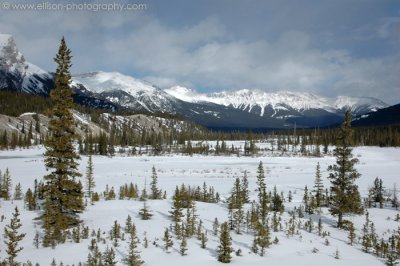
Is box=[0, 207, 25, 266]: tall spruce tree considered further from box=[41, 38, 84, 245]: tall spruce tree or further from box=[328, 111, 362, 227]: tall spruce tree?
box=[328, 111, 362, 227]: tall spruce tree

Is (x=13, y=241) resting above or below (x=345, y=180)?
below

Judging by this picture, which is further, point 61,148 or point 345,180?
point 345,180

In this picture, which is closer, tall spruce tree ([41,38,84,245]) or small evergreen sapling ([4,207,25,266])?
small evergreen sapling ([4,207,25,266])

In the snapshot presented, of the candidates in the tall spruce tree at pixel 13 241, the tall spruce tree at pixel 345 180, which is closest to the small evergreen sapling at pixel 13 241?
the tall spruce tree at pixel 13 241

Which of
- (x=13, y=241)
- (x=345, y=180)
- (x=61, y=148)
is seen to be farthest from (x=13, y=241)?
(x=345, y=180)

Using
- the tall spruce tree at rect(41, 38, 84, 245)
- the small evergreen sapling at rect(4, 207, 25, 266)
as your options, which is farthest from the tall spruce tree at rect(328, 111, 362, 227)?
the small evergreen sapling at rect(4, 207, 25, 266)

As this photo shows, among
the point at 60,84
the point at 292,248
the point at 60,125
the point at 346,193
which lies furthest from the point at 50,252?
the point at 346,193

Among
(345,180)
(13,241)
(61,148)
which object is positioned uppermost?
(61,148)

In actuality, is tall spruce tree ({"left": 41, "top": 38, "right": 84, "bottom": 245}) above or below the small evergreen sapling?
above

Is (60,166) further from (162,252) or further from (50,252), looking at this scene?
Result: (162,252)

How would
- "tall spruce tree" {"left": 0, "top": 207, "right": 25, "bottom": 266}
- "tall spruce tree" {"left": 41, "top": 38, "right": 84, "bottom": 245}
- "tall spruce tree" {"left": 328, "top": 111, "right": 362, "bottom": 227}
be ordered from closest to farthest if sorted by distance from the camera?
"tall spruce tree" {"left": 0, "top": 207, "right": 25, "bottom": 266} → "tall spruce tree" {"left": 41, "top": 38, "right": 84, "bottom": 245} → "tall spruce tree" {"left": 328, "top": 111, "right": 362, "bottom": 227}

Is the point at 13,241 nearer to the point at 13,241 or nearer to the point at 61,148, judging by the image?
the point at 13,241

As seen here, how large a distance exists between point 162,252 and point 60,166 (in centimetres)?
822

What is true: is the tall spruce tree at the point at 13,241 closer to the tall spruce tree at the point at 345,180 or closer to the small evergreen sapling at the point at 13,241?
the small evergreen sapling at the point at 13,241
